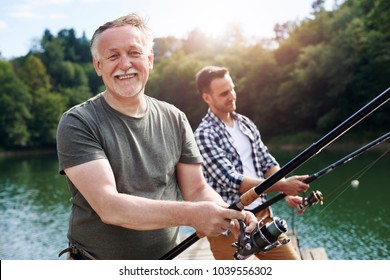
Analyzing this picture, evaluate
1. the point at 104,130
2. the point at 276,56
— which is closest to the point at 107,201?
the point at 104,130

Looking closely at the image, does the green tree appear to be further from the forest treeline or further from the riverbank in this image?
the riverbank

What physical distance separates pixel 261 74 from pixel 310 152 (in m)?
27.9

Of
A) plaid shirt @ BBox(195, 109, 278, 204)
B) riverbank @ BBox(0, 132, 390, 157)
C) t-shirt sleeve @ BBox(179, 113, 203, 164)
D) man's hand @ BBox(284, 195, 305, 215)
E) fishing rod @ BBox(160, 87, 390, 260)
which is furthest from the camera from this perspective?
riverbank @ BBox(0, 132, 390, 157)

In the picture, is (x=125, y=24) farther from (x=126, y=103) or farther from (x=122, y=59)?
(x=126, y=103)

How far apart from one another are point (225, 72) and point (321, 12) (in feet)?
81.5

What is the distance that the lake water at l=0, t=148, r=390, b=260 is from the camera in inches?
272

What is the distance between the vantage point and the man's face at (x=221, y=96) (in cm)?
290

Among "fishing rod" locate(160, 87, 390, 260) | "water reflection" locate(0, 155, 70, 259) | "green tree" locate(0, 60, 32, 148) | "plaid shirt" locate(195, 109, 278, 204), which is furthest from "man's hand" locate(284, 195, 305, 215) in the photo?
"water reflection" locate(0, 155, 70, 259)

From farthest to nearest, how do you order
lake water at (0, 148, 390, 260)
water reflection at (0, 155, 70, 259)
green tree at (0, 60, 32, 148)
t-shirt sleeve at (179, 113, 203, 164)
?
water reflection at (0, 155, 70, 259) < green tree at (0, 60, 32, 148) < lake water at (0, 148, 390, 260) < t-shirt sleeve at (179, 113, 203, 164)

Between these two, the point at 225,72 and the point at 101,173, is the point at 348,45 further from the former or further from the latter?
the point at 101,173

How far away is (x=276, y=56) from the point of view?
30344mm

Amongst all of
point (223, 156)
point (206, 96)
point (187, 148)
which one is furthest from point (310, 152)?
point (206, 96)

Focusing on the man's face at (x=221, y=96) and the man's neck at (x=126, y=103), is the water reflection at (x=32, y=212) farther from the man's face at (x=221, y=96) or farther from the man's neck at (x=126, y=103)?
the man's neck at (x=126, y=103)

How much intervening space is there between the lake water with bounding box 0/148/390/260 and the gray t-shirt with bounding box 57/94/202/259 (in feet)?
8.10
